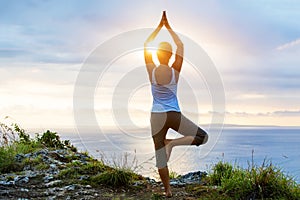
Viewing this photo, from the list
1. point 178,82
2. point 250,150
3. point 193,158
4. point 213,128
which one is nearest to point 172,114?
point 178,82

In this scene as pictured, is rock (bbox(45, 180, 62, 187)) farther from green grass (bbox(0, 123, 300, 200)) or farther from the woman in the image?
the woman

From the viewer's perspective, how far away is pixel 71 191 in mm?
8680

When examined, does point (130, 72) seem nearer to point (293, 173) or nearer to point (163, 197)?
point (163, 197)

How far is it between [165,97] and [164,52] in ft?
2.38

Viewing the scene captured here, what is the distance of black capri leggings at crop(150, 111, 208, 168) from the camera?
7749mm

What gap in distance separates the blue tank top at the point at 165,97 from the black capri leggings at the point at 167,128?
0.08 metres

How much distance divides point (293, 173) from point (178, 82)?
254 centimetres

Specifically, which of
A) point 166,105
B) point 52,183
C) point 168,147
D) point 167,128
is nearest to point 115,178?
point 52,183

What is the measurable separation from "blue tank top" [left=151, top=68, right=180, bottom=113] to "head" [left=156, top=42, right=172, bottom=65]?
0.23 meters

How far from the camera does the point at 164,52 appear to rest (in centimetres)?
777

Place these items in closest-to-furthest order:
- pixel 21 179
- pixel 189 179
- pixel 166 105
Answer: pixel 166 105, pixel 21 179, pixel 189 179

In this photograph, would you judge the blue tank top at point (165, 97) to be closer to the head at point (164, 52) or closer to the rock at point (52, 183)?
the head at point (164, 52)

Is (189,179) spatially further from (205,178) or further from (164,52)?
(164,52)

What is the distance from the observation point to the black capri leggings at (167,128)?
7.75 meters
